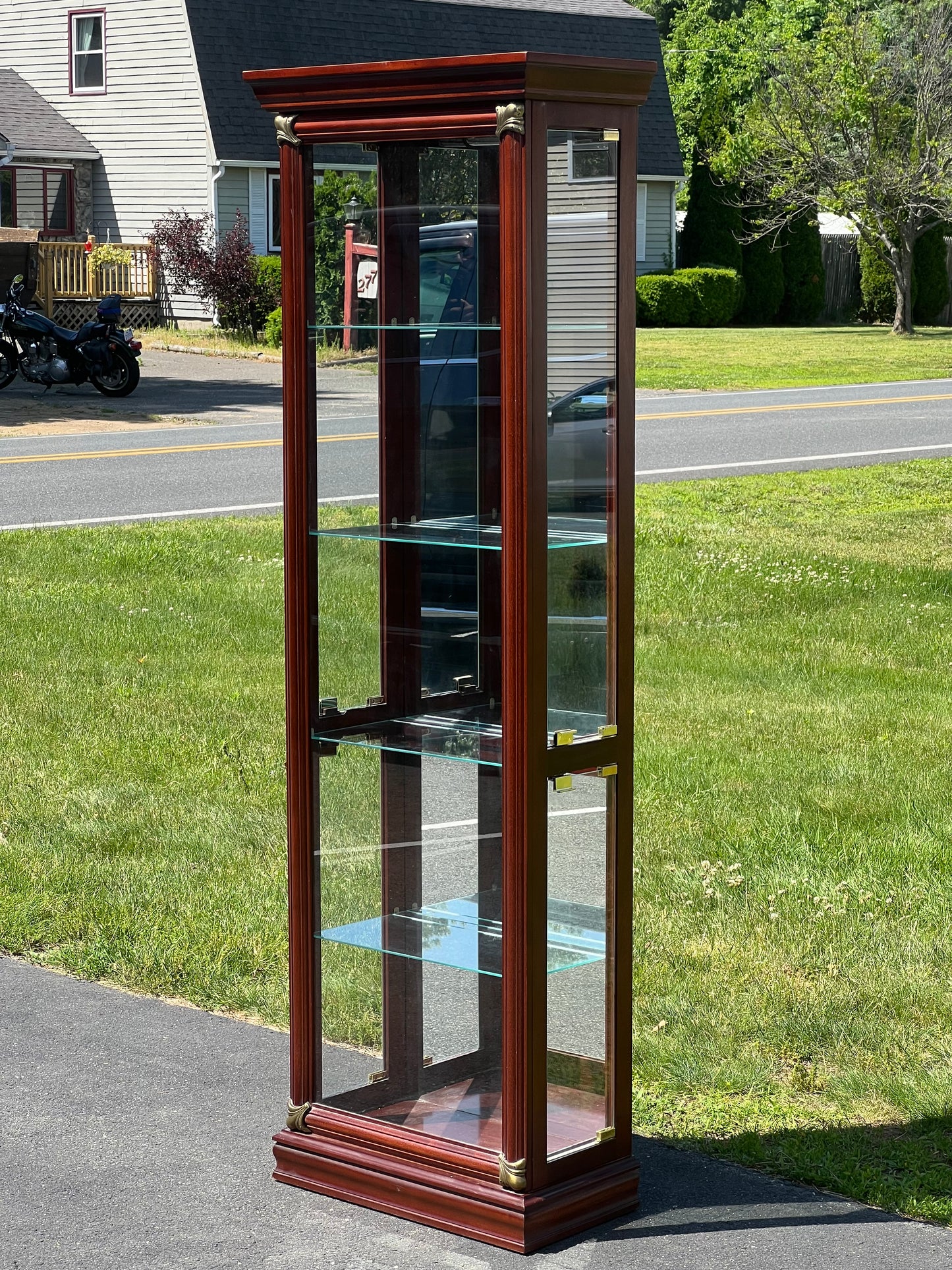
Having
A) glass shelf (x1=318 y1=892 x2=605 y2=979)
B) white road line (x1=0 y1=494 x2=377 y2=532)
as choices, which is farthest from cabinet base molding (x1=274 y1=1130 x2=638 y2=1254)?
white road line (x1=0 y1=494 x2=377 y2=532)

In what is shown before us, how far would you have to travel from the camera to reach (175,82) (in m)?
33.6

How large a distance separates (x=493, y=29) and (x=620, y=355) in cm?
3637

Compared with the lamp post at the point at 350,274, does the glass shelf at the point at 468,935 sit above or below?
below

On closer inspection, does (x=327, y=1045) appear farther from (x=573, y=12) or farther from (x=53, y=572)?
(x=573, y=12)

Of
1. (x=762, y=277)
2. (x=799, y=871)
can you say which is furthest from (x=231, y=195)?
(x=799, y=871)

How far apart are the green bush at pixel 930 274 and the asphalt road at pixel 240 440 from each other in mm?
15321

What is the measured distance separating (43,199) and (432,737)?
110 feet

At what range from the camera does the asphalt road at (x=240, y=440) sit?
1409 cm

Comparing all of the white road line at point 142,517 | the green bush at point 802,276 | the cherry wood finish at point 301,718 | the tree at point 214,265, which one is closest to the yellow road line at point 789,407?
the white road line at point 142,517

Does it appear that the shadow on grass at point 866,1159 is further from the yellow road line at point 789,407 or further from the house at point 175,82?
the house at point 175,82

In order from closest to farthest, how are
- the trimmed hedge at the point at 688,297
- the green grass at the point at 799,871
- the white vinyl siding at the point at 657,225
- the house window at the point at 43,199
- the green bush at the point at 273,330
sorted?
the green grass at the point at 799,871, the green bush at the point at 273,330, the house window at the point at 43,199, the trimmed hedge at the point at 688,297, the white vinyl siding at the point at 657,225

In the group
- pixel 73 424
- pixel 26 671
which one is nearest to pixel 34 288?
pixel 73 424

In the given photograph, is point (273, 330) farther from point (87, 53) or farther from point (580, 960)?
point (580, 960)

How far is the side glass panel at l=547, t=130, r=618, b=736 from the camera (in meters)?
3.37
